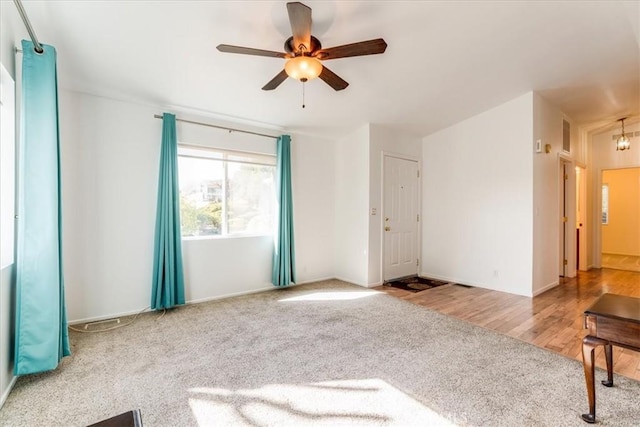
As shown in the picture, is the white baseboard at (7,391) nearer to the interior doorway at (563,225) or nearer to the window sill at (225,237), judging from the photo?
the window sill at (225,237)

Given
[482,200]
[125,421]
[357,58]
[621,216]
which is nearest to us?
[125,421]

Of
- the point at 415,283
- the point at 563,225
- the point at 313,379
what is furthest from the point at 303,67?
the point at 563,225

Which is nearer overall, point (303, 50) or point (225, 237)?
point (303, 50)

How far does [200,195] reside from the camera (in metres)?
3.97

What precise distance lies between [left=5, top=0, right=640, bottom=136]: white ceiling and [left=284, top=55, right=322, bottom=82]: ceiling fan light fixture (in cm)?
53

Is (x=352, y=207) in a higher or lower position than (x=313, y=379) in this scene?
higher

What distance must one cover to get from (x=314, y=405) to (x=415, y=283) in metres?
3.49

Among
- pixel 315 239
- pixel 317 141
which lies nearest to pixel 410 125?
pixel 317 141

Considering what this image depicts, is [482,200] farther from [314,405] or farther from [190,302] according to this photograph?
[190,302]

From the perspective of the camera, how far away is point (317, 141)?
512 cm

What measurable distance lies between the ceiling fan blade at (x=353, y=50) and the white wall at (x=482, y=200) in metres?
3.22

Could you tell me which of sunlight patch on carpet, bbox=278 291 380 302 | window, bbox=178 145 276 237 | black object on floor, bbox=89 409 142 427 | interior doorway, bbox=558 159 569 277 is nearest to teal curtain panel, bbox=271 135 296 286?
window, bbox=178 145 276 237

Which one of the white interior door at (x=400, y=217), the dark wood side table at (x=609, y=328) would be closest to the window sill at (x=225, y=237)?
the white interior door at (x=400, y=217)

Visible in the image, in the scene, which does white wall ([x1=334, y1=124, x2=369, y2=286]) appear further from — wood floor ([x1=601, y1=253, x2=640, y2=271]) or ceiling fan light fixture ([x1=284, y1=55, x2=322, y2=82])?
wood floor ([x1=601, y1=253, x2=640, y2=271])
